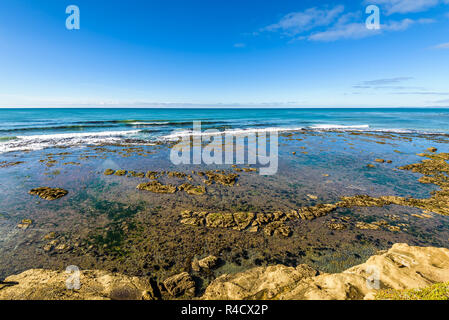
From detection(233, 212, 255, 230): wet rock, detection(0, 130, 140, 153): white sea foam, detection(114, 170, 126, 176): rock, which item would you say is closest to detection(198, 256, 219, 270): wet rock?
detection(233, 212, 255, 230): wet rock

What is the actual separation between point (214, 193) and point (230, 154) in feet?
29.2

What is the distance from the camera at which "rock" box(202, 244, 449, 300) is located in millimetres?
4141

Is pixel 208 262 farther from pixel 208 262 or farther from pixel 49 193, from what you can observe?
pixel 49 193

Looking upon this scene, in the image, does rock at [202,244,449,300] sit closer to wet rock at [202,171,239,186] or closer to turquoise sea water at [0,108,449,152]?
wet rock at [202,171,239,186]

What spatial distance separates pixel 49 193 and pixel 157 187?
541 cm

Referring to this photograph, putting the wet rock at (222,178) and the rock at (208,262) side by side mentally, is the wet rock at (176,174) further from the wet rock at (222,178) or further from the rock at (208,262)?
the rock at (208,262)

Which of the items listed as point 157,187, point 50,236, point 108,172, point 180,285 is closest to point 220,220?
point 180,285

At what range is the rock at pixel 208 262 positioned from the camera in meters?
5.46

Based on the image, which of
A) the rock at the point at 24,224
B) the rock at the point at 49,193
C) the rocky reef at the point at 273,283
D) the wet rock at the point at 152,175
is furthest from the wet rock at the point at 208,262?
the rock at the point at 49,193

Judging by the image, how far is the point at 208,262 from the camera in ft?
18.3

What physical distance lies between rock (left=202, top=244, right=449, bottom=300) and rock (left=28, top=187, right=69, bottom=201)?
383 inches

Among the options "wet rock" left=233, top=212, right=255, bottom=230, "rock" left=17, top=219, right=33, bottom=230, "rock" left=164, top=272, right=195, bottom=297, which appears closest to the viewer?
"rock" left=164, top=272, right=195, bottom=297
